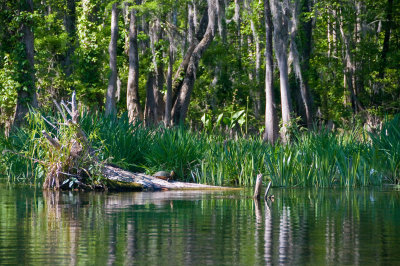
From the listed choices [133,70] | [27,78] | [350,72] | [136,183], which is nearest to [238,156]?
[136,183]

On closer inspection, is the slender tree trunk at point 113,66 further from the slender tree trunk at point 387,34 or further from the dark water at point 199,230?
the dark water at point 199,230

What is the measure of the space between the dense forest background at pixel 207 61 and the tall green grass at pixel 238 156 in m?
8.41

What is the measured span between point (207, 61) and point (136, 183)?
26480mm

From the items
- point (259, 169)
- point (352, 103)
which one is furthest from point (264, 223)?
point (352, 103)

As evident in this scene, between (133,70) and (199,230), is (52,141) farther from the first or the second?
(133,70)

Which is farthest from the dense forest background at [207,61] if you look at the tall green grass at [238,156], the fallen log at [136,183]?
the fallen log at [136,183]

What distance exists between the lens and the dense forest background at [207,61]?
87.6ft

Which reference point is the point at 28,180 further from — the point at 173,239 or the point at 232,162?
the point at 173,239

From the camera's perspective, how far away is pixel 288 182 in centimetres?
1515

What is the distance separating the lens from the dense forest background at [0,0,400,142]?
26.7m

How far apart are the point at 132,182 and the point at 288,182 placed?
3179 millimetres

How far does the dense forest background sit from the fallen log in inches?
417

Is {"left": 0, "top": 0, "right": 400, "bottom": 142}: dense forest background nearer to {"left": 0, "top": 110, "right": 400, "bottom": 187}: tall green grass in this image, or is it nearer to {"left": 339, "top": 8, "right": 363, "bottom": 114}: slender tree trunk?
{"left": 339, "top": 8, "right": 363, "bottom": 114}: slender tree trunk

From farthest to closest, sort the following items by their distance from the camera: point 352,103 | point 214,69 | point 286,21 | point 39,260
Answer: point 214,69 < point 352,103 < point 286,21 < point 39,260
